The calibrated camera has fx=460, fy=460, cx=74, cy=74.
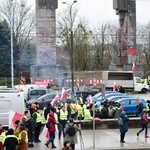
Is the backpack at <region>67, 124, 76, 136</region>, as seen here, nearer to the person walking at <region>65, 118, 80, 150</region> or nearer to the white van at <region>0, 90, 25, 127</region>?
the person walking at <region>65, 118, 80, 150</region>

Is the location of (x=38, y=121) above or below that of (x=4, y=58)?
below

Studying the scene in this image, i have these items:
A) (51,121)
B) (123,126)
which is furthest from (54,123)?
(123,126)

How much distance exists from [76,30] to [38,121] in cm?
5551

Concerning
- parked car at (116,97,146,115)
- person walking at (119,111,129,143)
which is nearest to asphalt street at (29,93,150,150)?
person walking at (119,111,129,143)

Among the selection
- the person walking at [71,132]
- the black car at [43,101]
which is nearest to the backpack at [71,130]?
the person walking at [71,132]

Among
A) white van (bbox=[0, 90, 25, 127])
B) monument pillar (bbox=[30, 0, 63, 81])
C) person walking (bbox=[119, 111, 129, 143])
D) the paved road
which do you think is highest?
monument pillar (bbox=[30, 0, 63, 81])

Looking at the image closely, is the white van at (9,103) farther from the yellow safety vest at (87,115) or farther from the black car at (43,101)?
the black car at (43,101)

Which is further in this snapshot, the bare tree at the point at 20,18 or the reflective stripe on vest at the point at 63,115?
the bare tree at the point at 20,18

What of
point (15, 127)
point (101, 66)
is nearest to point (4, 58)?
point (101, 66)

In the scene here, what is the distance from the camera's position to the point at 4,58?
6888cm

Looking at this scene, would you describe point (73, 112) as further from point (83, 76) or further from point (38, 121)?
point (83, 76)

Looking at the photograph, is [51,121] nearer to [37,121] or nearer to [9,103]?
[37,121]

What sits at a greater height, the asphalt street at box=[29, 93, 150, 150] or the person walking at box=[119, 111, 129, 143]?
the person walking at box=[119, 111, 129, 143]

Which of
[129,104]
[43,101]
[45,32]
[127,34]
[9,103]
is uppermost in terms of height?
[127,34]
